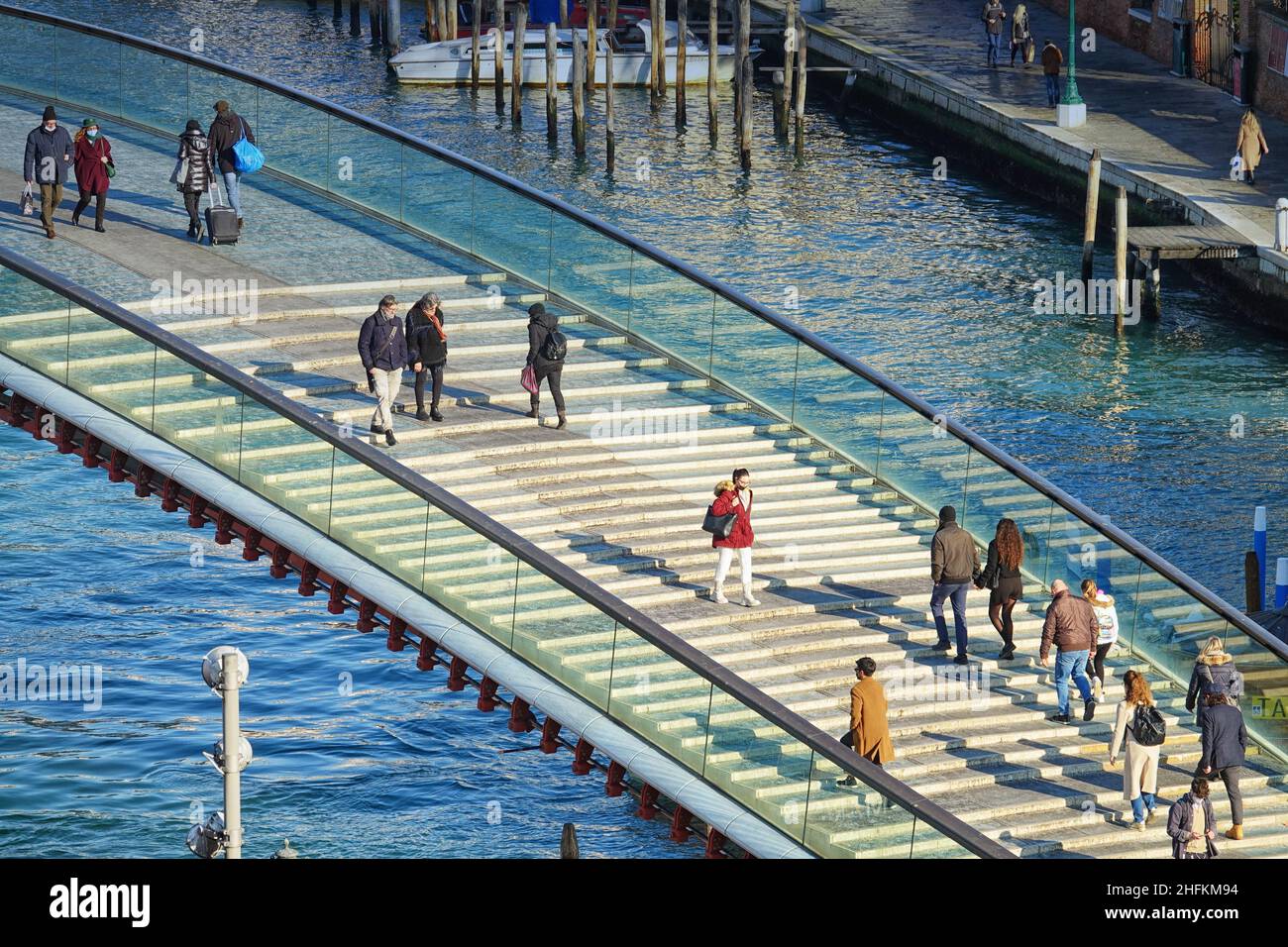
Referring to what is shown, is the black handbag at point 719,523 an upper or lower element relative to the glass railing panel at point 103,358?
lower

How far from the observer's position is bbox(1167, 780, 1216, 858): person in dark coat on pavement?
2195cm

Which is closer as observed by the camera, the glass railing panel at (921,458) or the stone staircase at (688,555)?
the stone staircase at (688,555)

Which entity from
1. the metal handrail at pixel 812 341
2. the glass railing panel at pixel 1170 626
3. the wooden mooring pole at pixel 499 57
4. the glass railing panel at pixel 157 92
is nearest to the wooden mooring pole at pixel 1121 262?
the metal handrail at pixel 812 341

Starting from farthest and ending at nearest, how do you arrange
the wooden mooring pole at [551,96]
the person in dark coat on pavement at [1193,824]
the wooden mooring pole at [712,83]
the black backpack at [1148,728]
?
the wooden mooring pole at [712,83] → the wooden mooring pole at [551,96] → the black backpack at [1148,728] → the person in dark coat on pavement at [1193,824]

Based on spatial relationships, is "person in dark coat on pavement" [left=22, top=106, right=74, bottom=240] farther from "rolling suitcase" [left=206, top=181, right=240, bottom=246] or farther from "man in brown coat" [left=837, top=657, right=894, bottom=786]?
"man in brown coat" [left=837, top=657, right=894, bottom=786]

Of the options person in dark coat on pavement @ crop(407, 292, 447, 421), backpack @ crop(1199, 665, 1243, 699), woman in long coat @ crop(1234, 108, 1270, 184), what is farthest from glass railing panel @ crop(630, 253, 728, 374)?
woman in long coat @ crop(1234, 108, 1270, 184)

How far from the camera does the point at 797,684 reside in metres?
24.6

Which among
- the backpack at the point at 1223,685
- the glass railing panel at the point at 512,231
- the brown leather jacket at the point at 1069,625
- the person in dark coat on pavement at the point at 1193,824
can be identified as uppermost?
the glass railing panel at the point at 512,231

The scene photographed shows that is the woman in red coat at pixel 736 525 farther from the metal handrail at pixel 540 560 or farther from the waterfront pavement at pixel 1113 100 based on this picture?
the waterfront pavement at pixel 1113 100

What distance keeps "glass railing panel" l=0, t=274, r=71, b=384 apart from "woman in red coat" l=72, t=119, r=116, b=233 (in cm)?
497

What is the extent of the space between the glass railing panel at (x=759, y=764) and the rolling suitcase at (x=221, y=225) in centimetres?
1268

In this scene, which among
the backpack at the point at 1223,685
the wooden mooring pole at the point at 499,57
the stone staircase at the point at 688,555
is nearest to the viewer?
the stone staircase at the point at 688,555

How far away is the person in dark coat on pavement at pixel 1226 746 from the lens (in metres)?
23.0

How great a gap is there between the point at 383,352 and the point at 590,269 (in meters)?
5.52
